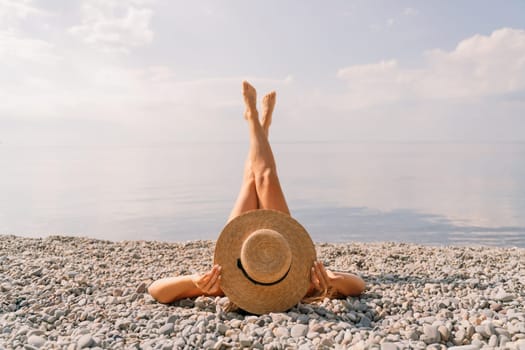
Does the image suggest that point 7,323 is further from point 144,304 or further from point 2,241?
point 2,241

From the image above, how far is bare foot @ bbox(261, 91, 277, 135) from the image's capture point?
6.32 meters

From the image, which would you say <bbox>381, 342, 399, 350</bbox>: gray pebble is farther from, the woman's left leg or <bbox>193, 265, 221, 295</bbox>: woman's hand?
the woman's left leg

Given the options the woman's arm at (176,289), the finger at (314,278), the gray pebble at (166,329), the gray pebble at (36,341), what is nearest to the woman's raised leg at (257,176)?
the woman's arm at (176,289)

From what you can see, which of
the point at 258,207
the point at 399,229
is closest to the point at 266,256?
the point at 258,207

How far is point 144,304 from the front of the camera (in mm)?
4828

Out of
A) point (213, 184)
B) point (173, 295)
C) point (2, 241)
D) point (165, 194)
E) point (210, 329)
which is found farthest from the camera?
point (213, 184)

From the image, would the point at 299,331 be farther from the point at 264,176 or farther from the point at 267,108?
the point at 267,108

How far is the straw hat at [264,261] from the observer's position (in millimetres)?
4191

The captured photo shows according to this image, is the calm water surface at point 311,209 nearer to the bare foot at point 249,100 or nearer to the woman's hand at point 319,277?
the bare foot at point 249,100

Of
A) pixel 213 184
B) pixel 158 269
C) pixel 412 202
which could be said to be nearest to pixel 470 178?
pixel 412 202

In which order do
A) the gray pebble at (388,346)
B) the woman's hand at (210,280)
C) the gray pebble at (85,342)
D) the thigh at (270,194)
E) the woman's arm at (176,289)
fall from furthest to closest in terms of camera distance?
the thigh at (270,194) → the woman's arm at (176,289) → the woman's hand at (210,280) → the gray pebble at (85,342) → the gray pebble at (388,346)

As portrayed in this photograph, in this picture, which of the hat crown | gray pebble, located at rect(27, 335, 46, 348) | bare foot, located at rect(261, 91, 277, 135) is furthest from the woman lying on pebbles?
gray pebble, located at rect(27, 335, 46, 348)

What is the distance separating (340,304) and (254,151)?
2.19 meters

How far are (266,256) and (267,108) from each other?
2820 mm
